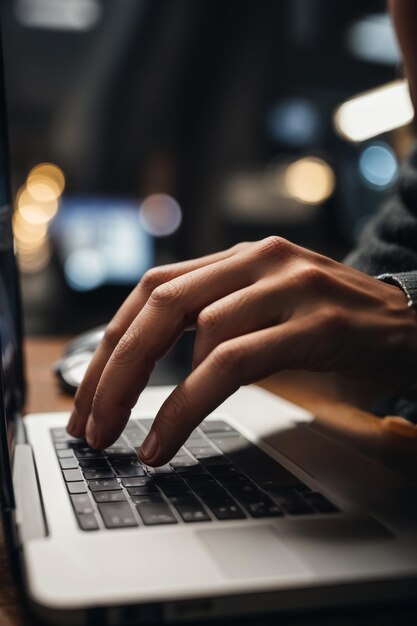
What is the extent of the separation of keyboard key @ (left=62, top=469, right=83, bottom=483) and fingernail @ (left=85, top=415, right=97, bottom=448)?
4 cm

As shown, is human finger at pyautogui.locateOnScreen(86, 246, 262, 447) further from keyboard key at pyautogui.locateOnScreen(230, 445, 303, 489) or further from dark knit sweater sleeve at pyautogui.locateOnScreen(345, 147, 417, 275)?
dark knit sweater sleeve at pyautogui.locateOnScreen(345, 147, 417, 275)

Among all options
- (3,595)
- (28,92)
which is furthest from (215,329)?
(28,92)

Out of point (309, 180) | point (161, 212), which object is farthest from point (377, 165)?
point (161, 212)

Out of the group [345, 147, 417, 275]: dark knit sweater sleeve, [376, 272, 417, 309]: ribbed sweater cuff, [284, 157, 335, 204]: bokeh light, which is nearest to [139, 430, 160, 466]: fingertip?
[376, 272, 417, 309]: ribbed sweater cuff

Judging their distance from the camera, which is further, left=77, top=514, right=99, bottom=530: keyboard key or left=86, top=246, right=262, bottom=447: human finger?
left=86, top=246, right=262, bottom=447: human finger

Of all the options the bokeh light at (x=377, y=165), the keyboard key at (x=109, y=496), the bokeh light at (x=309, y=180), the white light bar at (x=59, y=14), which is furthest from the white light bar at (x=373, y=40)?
the keyboard key at (x=109, y=496)

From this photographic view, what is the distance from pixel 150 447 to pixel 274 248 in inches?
6.4

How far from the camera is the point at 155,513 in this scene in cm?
41

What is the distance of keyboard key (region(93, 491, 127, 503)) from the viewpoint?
44 cm

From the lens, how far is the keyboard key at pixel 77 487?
46 cm

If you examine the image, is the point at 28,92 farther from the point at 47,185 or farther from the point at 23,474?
the point at 23,474

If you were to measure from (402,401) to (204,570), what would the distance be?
0.46 meters

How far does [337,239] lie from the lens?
15.3 ft

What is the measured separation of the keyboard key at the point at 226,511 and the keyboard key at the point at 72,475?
0.10m
